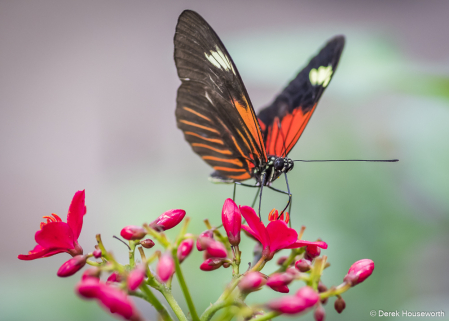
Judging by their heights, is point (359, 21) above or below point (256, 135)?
above

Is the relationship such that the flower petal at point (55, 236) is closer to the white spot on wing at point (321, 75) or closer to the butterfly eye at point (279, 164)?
the butterfly eye at point (279, 164)

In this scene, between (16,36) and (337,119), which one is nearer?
(337,119)

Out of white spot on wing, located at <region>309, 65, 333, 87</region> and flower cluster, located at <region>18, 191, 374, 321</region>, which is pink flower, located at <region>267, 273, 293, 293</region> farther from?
white spot on wing, located at <region>309, 65, 333, 87</region>

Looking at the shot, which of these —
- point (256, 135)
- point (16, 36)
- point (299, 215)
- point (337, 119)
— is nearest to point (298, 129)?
point (256, 135)

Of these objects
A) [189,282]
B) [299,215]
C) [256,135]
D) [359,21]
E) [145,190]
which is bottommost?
[189,282]

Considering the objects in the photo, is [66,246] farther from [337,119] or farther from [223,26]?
[223,26]

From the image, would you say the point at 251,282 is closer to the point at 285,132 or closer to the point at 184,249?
the point at 184,249

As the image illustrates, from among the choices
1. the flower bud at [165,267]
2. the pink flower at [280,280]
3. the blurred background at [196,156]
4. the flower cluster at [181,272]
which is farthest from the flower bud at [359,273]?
the blurred background at [196,156]
